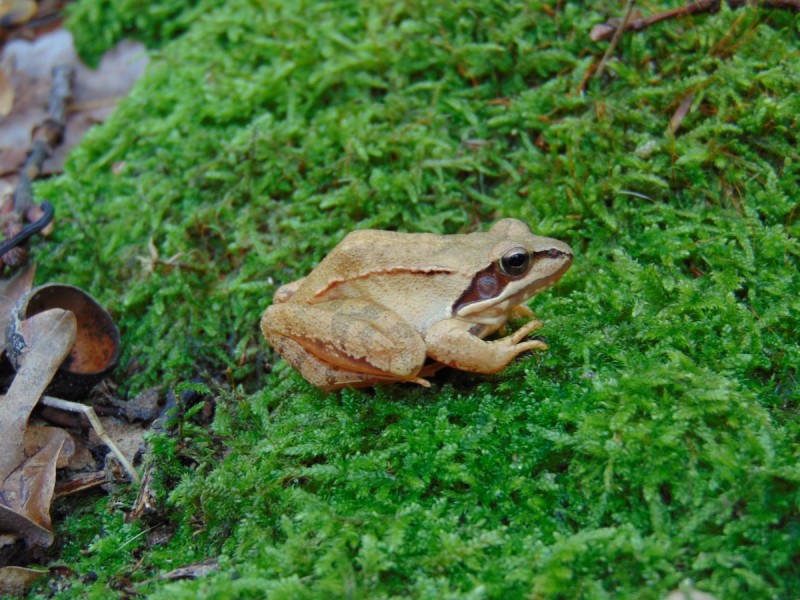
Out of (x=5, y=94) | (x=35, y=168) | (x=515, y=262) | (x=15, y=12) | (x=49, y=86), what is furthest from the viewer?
(x=15, y=12)

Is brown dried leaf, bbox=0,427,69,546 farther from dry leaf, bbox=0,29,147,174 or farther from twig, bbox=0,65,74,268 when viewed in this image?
dry leaf, bbox=0,29,147,174

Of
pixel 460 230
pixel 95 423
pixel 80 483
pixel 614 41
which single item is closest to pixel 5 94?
pixel 95 423

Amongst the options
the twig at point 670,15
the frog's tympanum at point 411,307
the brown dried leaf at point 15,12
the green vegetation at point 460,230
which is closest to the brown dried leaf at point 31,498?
the green vegetation at point 460,230

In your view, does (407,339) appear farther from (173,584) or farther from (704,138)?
(704,138)

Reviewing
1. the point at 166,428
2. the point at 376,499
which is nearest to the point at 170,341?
the point at 166,428

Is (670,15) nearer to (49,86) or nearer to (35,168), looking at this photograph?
(35,168)

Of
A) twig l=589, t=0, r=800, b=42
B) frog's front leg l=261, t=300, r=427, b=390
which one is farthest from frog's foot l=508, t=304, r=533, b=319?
twig l=589, t=0, r=800, b=42

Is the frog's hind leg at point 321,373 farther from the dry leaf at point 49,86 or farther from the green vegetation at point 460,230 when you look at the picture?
the dry leaf at point 49,86

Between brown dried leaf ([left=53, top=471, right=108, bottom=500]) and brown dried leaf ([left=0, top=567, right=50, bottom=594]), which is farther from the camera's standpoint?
brown dried leaf ([left=53, top=471, right=108, bottom=500])
